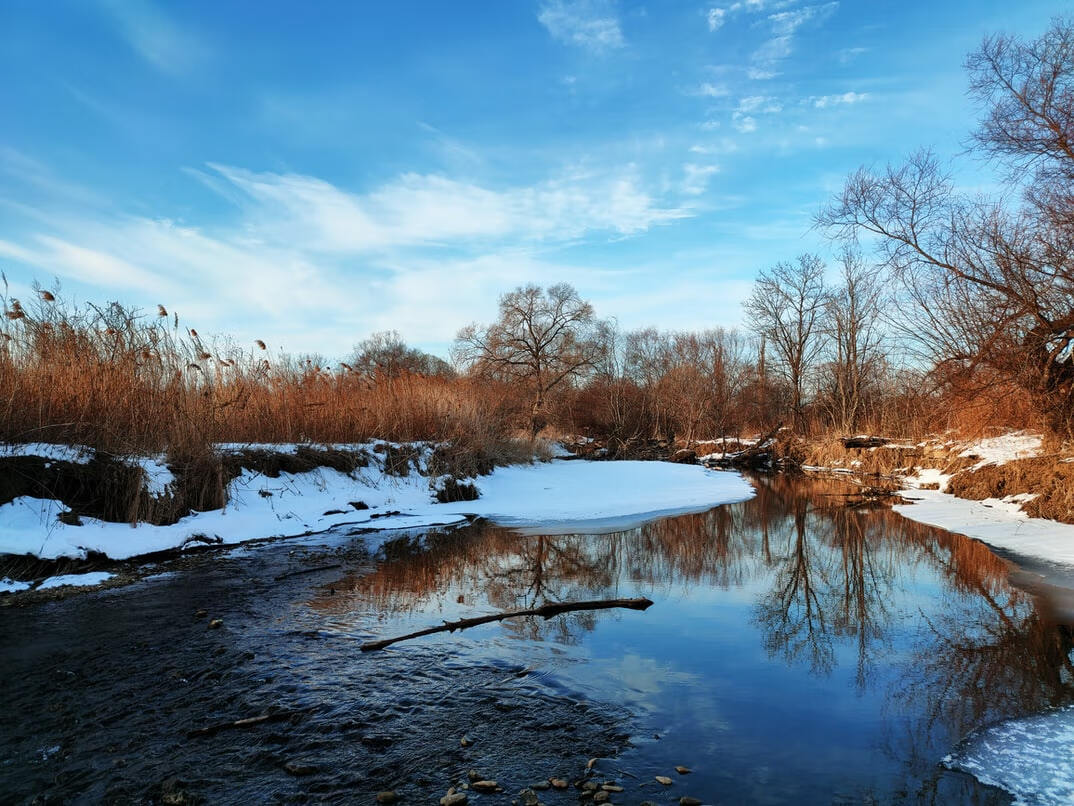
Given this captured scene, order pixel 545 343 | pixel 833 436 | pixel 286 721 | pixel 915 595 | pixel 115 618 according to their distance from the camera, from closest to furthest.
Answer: pixel 286 721, pixel 115 618, pixel 915 595, pixel 833 436, pixel 545 343

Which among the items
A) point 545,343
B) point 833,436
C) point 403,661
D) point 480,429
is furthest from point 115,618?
point 545,343

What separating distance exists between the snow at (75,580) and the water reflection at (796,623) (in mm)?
2500

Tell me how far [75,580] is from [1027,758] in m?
7.93

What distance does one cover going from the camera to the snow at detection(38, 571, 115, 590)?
6.03 meters

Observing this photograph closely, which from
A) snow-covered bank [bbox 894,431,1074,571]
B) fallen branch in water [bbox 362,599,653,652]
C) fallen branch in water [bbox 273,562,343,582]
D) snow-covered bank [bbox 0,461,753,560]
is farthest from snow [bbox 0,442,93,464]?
snow-covered bank [bbox 894,431,1074,571]

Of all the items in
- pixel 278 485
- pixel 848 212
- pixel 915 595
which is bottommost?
A: pixel 915 595

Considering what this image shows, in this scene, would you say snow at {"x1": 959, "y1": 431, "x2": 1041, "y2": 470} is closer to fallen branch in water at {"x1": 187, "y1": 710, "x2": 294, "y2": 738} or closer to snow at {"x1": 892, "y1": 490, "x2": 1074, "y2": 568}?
snow at {"x1": 892, "y1": 490, "x2": 1074, "y2": 568}

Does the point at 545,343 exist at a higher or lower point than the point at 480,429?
higher

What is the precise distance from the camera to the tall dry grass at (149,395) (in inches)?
289

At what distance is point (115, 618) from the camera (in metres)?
5.12

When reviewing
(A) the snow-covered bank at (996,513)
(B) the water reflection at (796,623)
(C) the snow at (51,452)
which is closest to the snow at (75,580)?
(C) the snow at (51,452)

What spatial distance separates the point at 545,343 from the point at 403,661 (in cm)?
3342

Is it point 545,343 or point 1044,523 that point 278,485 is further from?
point 545,343

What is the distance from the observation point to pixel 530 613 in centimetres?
551
